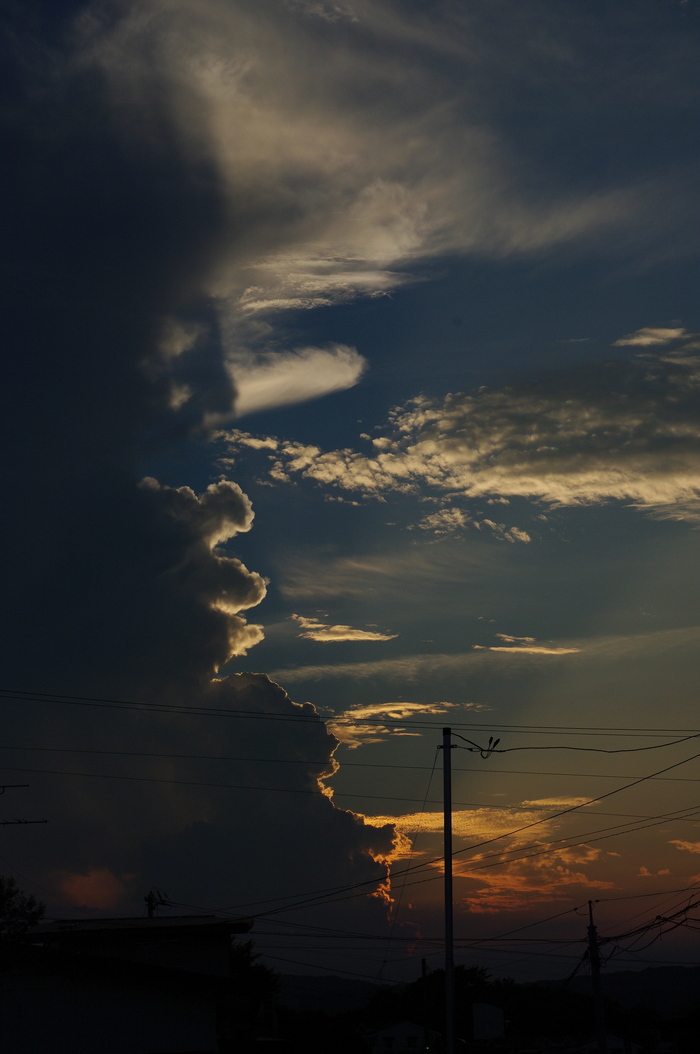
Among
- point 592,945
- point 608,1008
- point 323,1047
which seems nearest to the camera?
point 592,945

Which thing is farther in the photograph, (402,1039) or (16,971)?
(402,1039)

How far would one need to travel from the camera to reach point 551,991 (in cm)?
16738

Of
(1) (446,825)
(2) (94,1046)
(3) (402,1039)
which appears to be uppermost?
(1) (446,825)

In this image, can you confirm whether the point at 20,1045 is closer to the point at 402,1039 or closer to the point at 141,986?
the point at 141,986

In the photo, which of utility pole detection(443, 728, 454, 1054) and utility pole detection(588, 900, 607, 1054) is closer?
utility pole detection(443, 728, 454, 1054)

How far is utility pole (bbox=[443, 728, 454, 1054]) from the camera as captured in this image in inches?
1590

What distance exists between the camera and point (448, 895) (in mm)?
42625

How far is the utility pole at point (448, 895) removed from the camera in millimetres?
40375

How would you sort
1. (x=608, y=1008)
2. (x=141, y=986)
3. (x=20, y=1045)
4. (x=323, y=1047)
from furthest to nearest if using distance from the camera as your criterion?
(x=608, y=1008)
(x=323, y=1047)
(x=141, y=986)
(x=20, y=1045)

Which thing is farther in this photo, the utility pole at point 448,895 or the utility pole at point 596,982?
the utility pole at point 596,982

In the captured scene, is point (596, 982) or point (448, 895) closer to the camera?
point (448, 895)

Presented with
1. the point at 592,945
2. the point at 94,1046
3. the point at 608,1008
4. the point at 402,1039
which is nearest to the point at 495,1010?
the point at 402,1039

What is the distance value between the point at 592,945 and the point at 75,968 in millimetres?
39096

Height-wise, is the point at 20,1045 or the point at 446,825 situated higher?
the point at 446,825
